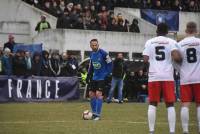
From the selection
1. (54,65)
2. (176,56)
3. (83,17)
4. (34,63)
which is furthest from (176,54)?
(83,17)

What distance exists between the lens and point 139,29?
42.3 meters

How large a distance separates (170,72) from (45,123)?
466 cm

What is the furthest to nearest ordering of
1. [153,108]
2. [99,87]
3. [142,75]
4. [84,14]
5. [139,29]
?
[139,29], [84,14], [142,75], [99,87], [153,108]

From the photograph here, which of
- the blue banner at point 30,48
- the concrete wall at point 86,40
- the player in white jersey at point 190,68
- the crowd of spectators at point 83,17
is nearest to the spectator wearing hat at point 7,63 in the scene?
the blue banner at point 30,48

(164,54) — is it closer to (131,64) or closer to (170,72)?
(170,72)

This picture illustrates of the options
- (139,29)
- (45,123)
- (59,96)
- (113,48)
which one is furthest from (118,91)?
(45,123)

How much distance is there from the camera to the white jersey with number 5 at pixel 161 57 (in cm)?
1495

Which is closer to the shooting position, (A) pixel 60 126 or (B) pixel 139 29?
(A) pixel 60 126

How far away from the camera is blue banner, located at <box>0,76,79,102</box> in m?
29.9

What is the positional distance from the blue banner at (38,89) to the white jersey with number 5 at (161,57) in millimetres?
15680

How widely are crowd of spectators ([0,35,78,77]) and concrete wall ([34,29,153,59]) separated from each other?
3.71 metres

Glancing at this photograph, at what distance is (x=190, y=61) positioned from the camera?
49.5ft

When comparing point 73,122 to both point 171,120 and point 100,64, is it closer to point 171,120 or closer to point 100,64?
point 100,64

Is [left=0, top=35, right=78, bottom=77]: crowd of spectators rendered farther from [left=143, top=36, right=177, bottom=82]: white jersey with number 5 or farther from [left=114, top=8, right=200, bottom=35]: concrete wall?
[left=143, top=36, right=177, bottom=82]: white jersey with number 5
